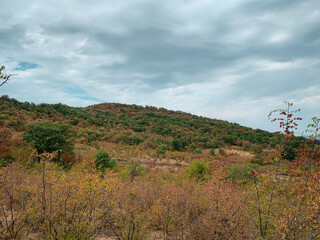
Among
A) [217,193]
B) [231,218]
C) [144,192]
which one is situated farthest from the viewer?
[144,192]

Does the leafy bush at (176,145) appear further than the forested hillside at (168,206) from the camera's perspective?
Yes

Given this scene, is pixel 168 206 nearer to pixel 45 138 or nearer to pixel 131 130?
pixel 45 138

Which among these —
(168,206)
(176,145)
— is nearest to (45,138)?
(168,206)

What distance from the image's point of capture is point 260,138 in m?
37.3

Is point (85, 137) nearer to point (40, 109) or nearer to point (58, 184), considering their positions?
point (40, 109)

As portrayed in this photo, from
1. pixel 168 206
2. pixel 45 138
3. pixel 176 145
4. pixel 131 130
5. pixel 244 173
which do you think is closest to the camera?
pixel 244 173

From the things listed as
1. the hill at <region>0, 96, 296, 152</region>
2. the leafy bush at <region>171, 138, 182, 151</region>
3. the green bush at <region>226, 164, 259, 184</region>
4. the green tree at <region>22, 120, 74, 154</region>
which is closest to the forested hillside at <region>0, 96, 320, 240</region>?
the green bush at <region>226, 164, 259, 184</region>

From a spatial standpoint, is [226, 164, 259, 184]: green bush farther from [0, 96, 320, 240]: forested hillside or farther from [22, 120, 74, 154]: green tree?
[22, 120, 74, 154]: green tree

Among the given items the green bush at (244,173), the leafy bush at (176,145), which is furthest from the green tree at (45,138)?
the leafy bush at (176,145)

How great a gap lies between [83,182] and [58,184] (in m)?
0.54

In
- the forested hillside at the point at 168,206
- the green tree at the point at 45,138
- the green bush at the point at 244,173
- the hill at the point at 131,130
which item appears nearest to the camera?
the forested hillside at the point at 168,206

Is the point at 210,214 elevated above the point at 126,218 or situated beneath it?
elevated above

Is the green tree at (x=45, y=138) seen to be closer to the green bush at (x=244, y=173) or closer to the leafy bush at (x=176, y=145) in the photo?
the green bush at (x=244, y=173)

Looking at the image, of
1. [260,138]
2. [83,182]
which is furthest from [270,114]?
[260,138]
